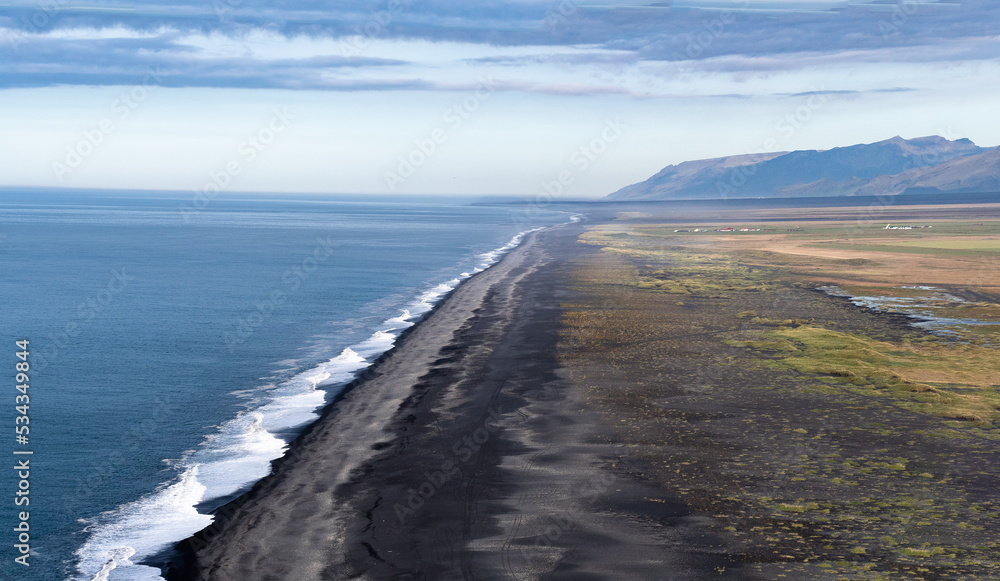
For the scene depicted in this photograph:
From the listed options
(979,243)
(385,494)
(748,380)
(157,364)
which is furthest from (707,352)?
(979,243)

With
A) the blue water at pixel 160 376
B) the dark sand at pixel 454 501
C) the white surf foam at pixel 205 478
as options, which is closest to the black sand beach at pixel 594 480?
the dark sand at pixel 454 501

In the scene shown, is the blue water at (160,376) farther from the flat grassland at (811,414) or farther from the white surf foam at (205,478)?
the flat grassland at (811,414)

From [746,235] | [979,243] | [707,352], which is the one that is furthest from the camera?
[746,235]

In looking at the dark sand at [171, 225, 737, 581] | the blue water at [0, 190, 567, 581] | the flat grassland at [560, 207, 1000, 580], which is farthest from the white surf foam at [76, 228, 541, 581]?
the flat grassland at [560, 207, 1000, 580]

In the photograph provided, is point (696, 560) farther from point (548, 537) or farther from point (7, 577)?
point (7, 577)

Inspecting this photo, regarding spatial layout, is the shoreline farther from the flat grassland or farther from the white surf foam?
the flat grassland

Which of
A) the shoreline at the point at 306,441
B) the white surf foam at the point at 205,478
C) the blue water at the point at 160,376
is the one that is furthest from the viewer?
the blue water at the point at 160,376
